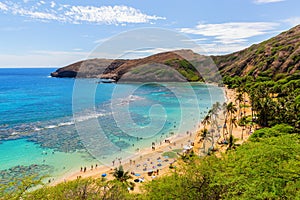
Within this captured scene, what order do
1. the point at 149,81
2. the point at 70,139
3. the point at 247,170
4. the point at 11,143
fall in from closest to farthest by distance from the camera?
1. the point at 247,170
2. the point at 11,143
3. the point at 70,139
4. the point at 149,81

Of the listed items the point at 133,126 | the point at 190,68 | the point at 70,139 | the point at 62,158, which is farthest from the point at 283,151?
the point at 190,68

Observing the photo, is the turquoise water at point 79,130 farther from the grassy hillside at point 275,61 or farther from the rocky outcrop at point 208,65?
the rocky outcrop at point 208,65

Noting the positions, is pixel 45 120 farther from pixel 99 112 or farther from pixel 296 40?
pixel 296 40

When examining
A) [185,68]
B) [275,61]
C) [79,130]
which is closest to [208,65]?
[185,68]

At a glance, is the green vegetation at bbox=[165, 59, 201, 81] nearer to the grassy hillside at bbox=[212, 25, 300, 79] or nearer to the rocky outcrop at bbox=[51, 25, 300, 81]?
the rocky outcrop at bbox=[51, 25, 300, 81]

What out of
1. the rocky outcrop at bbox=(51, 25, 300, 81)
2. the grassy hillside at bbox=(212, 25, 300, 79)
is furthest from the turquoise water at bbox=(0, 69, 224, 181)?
the rocky outcrop at bbox=(51, 25, 300, 81)

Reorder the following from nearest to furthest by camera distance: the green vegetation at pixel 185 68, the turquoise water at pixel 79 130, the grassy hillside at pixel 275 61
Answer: the turquoise water at pixel 79 130 < the grassy hillside at pixel 275 61 < the green vegetation at pixel 185 68

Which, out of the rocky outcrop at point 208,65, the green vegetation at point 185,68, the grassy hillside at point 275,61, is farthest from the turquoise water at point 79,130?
the green vegetation at point 185,68

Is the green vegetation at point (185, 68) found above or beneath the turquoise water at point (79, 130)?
above

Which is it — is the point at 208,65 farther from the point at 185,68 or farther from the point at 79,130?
the point at 79,130

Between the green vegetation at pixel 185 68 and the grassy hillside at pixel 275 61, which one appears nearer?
the grassy hillside at pixel 275 61

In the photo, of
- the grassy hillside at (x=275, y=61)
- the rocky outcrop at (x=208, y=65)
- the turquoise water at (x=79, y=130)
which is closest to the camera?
the turquoise water at (x=79, y=130)
